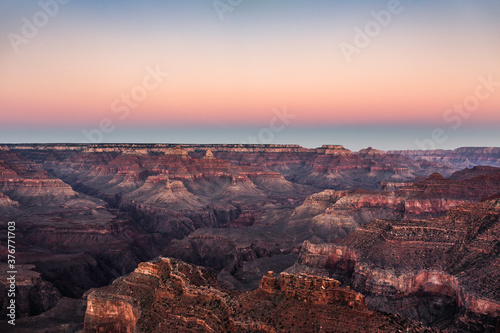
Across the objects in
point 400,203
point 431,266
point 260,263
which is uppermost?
point 400,203

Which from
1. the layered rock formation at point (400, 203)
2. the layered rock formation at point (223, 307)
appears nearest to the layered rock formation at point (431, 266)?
the layered rock formation at point (223, 307)

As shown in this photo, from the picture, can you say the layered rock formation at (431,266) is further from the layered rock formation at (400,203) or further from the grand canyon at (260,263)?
the layered rock formation at (400,203)

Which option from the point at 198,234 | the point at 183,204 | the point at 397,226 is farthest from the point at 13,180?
the point at 397,226

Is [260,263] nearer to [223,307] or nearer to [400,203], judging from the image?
[400,203]

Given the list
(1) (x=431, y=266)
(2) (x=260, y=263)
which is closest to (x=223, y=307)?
(1) (x=431, y=266)

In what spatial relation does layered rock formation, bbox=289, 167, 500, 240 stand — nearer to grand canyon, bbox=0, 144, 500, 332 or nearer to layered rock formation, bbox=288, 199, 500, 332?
grand canyon, bbox=0, 144, 500, 332

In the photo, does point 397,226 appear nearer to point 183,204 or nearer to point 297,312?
point 297,312
